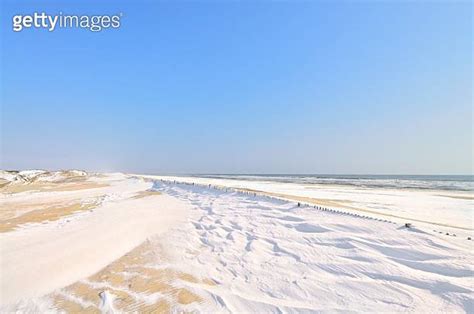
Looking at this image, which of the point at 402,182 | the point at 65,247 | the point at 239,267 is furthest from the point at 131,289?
the point at 402,182

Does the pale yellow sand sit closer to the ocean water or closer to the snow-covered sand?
the snow-covered sand

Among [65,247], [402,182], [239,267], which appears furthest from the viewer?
[402,182]

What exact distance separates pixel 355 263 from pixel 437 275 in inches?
45.3

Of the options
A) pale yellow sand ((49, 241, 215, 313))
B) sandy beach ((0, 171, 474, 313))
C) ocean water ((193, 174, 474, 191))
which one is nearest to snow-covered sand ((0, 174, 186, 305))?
sandy beach ((0, 171, 474, 313))

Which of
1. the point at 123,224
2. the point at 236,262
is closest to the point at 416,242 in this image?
the point at 236,262

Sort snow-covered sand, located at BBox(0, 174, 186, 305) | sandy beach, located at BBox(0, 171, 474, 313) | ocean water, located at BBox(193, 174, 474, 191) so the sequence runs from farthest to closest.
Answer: ocean water, located at BBox(193, 174, 474, 191)
snow-covered sand, located at BBox(0, 174, 186, 305)
sandy beach, located at BBox(0, 171, 474, 313)

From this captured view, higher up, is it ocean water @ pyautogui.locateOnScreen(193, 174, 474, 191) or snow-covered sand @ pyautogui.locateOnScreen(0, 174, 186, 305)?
ocean water @ pyautogui.locateOnScreen(193, 174, 474, 191)

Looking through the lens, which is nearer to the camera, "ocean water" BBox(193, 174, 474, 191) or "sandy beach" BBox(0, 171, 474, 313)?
"sandy beach" BBox(0, 171, 474, 313)

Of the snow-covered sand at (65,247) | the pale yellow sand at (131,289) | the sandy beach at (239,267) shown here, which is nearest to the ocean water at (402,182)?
the sandy beach at (239,267)

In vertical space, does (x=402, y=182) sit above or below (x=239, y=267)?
above

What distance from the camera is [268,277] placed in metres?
4.08

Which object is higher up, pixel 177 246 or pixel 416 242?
pixel 416 242

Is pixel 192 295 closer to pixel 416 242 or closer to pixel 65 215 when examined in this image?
pixel 416 242

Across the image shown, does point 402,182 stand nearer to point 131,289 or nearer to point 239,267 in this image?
point 239,267
